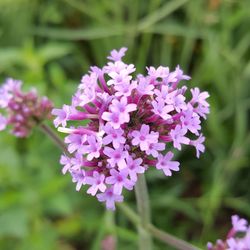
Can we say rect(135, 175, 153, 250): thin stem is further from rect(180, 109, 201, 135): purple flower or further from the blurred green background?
the blurred green background

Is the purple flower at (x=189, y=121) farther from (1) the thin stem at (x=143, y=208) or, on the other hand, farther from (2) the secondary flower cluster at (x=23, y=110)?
(2) the secondary flower cluster at (x=23, y=110)

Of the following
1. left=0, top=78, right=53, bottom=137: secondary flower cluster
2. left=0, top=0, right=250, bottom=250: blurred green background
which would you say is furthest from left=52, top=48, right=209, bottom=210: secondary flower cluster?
left=0, top=0, right=250, bottom=250: blurred green background

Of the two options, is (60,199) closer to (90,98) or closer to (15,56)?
(15,56)

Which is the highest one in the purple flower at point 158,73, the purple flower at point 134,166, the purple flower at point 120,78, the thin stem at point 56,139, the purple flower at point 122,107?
the thin stem at point 56,139

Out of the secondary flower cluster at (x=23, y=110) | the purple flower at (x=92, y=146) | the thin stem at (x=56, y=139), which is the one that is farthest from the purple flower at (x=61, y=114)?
the secondary flower cluster at (x=23, y=110)

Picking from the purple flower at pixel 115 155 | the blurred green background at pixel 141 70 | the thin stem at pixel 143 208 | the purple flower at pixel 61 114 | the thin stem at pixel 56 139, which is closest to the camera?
the purple flower at pixel 115 155

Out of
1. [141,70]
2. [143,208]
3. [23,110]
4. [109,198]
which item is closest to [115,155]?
[109,198]

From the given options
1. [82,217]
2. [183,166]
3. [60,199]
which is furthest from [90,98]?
[183,166]
